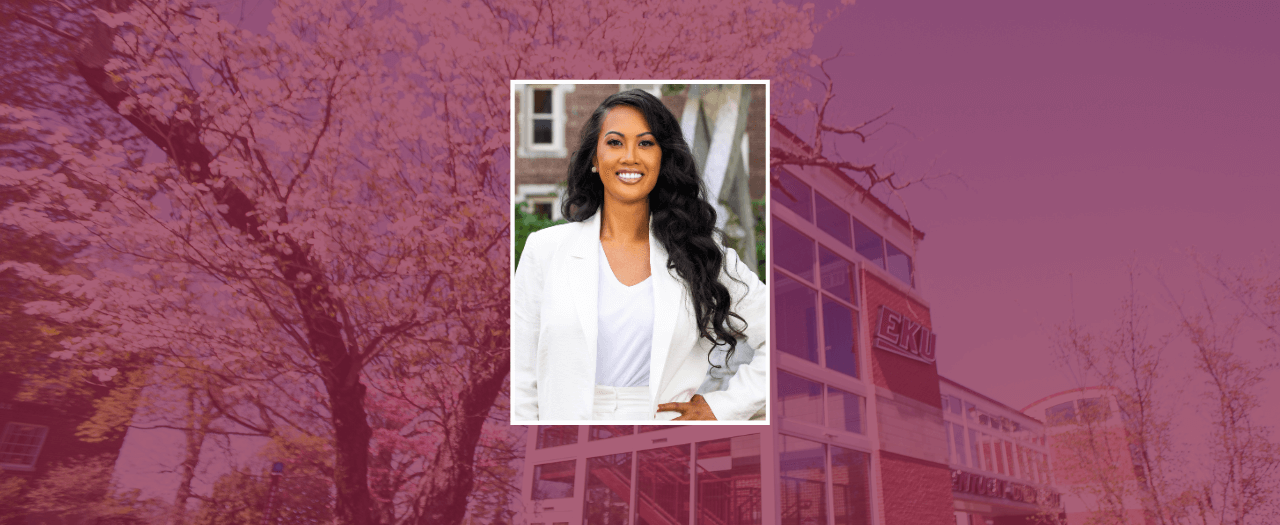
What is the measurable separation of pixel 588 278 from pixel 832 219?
257cm

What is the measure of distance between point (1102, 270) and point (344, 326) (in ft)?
16.3

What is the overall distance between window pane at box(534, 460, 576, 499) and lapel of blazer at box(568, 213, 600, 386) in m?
0.83

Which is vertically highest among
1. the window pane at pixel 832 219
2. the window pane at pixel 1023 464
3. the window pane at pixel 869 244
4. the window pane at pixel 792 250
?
the window pane at pixel 832 219

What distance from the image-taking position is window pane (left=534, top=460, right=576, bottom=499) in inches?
173

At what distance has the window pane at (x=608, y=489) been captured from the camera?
4414mm

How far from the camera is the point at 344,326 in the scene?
4.39 metres

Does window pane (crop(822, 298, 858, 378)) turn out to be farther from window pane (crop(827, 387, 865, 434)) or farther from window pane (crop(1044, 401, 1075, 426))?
window pane (crop(1044, 401, 1075, 426))

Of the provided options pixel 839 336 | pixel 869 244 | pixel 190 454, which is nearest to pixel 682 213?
pixel 869 244

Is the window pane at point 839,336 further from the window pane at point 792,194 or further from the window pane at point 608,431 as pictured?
the window pane at point 608,431

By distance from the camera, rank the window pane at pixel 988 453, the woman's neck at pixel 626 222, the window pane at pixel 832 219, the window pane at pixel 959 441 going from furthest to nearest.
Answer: the window pane at pixel 988 453 < the window pane at pixel 959 441 < the window pane at pixel 832 219 < the woman's neck at pixel 626 222

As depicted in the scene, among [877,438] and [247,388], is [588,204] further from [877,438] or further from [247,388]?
[877,438]

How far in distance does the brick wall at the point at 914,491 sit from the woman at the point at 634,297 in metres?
1.92

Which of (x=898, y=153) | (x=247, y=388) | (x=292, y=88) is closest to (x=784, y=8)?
(x=898, y=153)

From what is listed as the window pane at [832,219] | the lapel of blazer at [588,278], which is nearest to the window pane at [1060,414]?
the window pane at [832,219]
